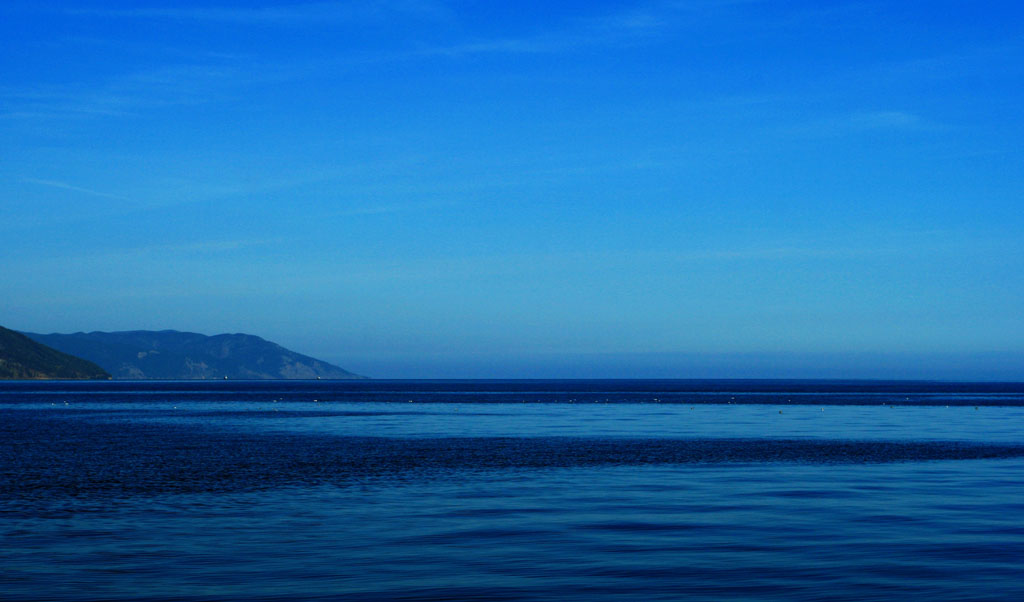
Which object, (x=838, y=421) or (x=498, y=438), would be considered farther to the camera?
(x=838, y=421)

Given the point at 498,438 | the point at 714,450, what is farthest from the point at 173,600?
Answer: the point at 498,438

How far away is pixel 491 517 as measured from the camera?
32031 mm

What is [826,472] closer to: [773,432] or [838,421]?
[773,432]

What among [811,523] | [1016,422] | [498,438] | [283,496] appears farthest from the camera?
[1016,422]

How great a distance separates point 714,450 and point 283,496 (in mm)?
31344

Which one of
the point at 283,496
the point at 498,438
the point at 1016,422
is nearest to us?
the point at 283,496

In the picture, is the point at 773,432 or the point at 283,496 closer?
the point at 283,496

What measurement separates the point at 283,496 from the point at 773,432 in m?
53.8

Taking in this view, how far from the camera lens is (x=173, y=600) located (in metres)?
20.5

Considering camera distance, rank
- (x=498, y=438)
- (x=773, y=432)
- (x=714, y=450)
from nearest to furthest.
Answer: (x=714, y=450) < (x=498, y=438) < (x=773, y=432)

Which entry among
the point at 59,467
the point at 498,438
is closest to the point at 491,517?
the point at 59,467

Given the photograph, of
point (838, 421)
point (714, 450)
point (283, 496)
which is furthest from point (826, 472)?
point (838, 421)

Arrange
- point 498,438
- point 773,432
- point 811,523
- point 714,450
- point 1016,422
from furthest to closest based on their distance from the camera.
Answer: point 1016,422 < point 773,432 < point 498,438 < point 714,450 < point 811,523

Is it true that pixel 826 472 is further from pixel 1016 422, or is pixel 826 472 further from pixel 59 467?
pixel 1016 422
